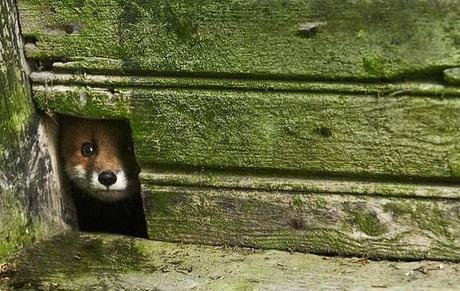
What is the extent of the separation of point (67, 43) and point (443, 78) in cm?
124

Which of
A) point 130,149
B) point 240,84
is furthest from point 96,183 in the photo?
point 240,84

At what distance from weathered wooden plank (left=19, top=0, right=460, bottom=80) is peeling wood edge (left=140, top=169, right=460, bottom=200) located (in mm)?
360

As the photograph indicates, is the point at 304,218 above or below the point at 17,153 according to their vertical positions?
below

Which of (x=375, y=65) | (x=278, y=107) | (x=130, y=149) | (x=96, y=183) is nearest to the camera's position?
(x=375, y=65)

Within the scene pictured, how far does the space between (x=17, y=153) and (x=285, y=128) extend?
3.14 feet

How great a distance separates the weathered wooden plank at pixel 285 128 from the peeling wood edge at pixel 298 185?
0.13 ft

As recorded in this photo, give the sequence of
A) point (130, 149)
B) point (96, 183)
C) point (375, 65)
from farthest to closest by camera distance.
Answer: point (96, 183) < point (130, 149) < point (375, 65)

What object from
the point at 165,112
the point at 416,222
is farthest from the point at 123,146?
the point at 416,222

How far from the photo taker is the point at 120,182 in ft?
11.3

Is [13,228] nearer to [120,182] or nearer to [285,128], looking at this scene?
[120,182]

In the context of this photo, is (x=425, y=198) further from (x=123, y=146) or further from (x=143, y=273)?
(x=123, y=146)

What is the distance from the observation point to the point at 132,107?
2830mm

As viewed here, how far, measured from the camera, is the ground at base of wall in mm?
2566

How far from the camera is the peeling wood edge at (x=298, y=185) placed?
261cm
